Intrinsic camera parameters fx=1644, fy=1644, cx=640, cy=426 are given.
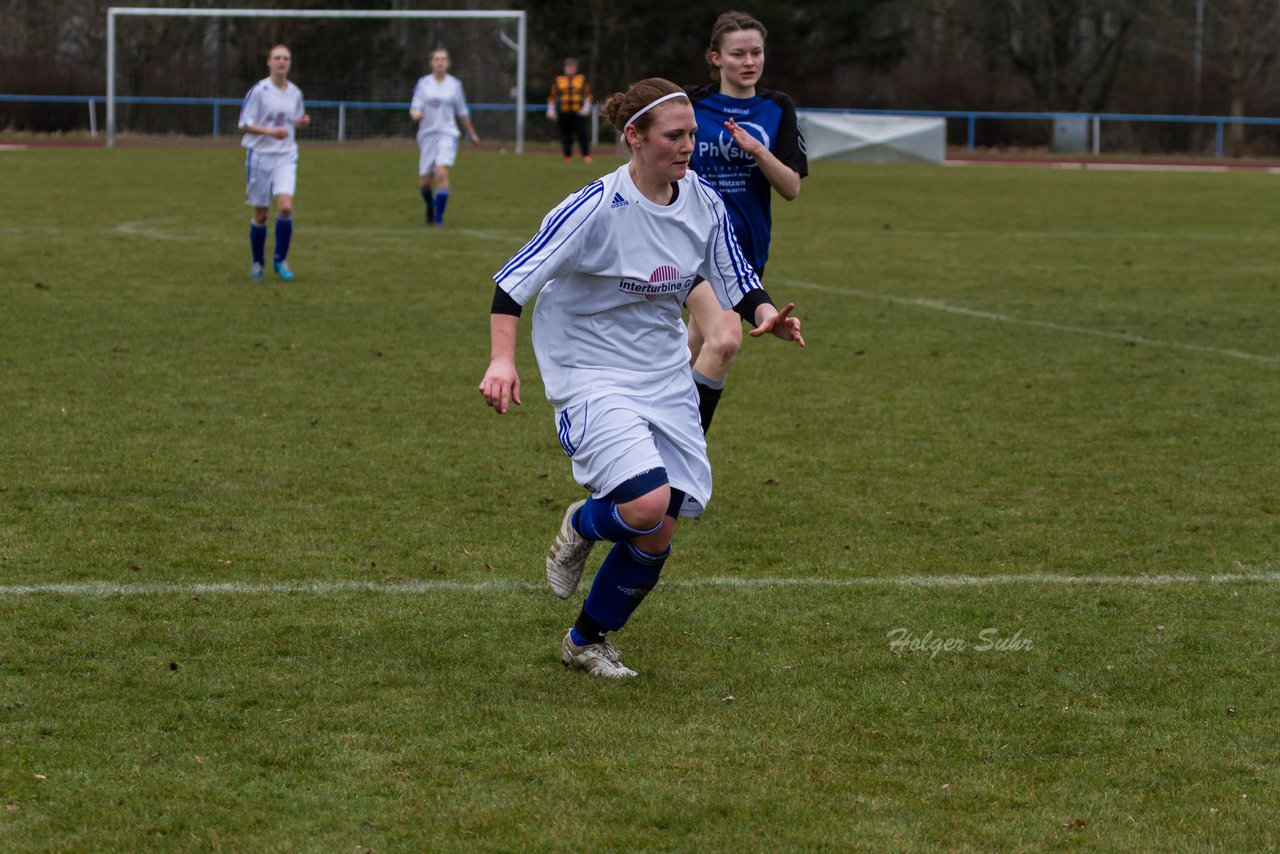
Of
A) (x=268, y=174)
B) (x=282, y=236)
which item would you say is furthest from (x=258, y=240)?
(x=268, y=174)

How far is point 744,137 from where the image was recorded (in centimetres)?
693

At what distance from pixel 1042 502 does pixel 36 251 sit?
11011 millimetres

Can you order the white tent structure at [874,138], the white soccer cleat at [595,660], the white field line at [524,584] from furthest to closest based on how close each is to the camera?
1. the white tent structure at [874,138]
2. the white field line at [524,584]
3. the white soccer cleat at [595,660]

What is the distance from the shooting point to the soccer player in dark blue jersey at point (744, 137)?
281 inches

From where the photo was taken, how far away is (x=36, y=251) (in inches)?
590

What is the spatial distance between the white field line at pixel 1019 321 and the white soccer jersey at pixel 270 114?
4.41 m

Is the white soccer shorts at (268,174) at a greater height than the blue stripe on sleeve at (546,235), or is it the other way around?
the white soccer shorts at (268,174)

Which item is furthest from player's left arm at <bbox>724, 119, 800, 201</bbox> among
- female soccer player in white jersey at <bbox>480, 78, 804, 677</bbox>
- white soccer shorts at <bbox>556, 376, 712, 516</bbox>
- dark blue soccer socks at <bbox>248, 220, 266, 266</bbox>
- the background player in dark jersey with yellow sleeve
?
the background player in dark jersey with yellow sleeve

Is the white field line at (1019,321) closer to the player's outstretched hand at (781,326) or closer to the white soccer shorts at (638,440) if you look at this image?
the player's outstretched hand at (781,326)

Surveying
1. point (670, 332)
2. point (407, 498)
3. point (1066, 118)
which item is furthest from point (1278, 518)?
point (1066, 118)

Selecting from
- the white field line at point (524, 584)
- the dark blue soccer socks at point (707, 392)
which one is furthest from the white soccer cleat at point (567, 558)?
the dark blue soccer socks at point (707, 392)

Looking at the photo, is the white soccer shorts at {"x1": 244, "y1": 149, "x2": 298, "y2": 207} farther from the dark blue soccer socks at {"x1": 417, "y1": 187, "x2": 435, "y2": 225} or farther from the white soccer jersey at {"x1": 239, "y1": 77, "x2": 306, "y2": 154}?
the dark blue soccer socks at {"x1": 417, "y1": 187, "x2": 435, "y2": 225}

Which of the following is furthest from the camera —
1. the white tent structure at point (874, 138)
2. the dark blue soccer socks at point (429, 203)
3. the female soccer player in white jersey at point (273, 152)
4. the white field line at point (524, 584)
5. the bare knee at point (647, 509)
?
the white tent structure at point (874, 138)

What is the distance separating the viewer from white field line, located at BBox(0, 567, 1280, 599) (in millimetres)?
5301
